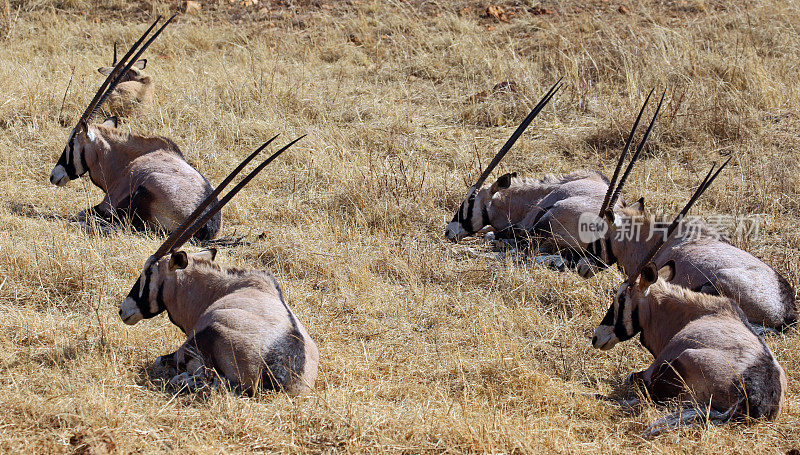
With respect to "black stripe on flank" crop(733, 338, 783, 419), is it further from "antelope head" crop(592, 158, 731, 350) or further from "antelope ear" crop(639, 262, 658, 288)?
"antelope head" crop(592, 158, 731, 350)

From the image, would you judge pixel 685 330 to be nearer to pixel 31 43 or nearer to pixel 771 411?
pixel 771 411

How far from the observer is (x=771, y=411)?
479 cm

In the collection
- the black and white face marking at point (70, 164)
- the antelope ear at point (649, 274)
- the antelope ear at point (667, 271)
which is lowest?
the black and white face marking at point (70, 164)

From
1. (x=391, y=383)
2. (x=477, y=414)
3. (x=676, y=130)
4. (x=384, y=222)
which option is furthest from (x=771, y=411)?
(x=676, y=130)

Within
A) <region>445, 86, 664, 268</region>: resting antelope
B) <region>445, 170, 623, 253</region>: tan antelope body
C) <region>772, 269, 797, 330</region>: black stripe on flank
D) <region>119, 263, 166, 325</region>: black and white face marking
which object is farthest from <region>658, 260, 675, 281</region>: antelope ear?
<region>119, 263, 166, 325</region>: black and white face marking

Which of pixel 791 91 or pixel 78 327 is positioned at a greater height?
pixel 791 91

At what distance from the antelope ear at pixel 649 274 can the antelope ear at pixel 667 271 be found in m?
0.25

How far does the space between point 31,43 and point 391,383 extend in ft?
33.4

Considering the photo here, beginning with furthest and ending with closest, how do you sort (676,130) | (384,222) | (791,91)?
(791,91)
(676,130)
(384,222)

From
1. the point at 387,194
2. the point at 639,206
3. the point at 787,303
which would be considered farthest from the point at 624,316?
the point at 387,194

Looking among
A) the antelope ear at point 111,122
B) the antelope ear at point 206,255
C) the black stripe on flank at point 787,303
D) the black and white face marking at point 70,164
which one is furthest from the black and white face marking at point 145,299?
the black stripe on flank at point 787,303

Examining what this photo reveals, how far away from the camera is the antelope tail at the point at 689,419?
4.66 meters

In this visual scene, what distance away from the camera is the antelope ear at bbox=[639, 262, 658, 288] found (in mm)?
5426

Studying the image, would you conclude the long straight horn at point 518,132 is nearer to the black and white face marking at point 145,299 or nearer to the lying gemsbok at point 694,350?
the lying gemsbok at point 694,350
